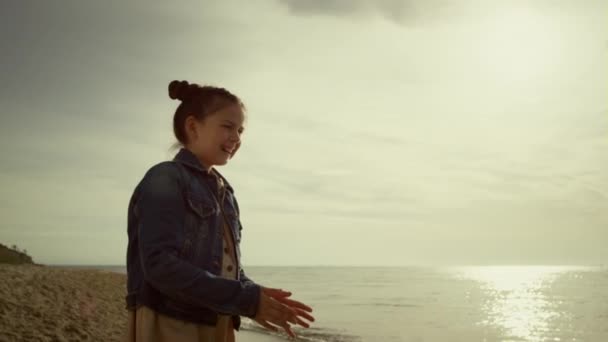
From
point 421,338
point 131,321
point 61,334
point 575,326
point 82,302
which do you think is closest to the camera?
point 131,321

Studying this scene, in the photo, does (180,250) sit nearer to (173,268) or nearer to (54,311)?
(173,268)

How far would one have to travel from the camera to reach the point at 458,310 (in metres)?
31.1

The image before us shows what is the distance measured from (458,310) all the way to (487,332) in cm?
1050

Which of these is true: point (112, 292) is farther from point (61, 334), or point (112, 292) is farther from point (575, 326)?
point (575, 326)

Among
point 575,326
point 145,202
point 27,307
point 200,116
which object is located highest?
point 200,116

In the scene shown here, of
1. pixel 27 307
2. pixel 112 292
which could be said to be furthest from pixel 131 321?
pixel 112 292

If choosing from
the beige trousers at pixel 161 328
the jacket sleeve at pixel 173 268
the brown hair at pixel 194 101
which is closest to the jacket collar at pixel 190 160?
the brown hair at pixel 194 101

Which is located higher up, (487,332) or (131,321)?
(131,321)

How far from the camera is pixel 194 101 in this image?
2449 millimetres

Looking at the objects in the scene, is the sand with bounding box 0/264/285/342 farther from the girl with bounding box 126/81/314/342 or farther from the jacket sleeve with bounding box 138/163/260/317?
the jacket sleeve with bounding box 138/163/260/317

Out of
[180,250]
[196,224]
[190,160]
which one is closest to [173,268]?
[180,250]

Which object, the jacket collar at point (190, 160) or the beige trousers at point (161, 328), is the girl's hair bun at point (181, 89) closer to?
the jacket collar at point (190, 160)

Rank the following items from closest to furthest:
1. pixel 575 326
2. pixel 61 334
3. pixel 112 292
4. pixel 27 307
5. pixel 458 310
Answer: pixel 61 334
pixel 27 307
pixel 112 292
pixel 575 326
pixel 458 310

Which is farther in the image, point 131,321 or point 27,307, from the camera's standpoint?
point 27,307
